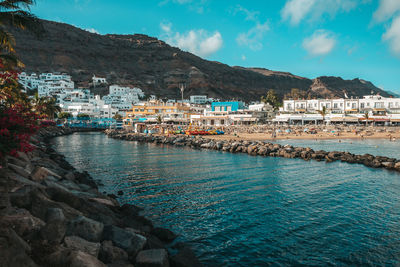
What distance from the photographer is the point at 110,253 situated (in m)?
7.04

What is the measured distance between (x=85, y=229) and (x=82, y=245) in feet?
2.86

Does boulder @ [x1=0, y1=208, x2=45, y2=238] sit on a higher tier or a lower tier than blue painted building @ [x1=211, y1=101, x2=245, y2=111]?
lower

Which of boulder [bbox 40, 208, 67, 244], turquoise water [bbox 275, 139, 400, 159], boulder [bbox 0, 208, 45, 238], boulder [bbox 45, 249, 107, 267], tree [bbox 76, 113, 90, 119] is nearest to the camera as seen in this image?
boulder [bbox 45, 249, 107, 267]

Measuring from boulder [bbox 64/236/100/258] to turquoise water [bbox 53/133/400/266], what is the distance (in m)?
3.74

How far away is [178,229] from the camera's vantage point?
37.2ft

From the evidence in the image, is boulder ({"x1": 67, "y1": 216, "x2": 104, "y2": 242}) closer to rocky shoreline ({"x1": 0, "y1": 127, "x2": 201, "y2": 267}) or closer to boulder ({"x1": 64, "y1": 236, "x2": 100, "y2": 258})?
rocky shoreline ({"x1": 0, "y1": 127, "x2": 201, "y2": 267})

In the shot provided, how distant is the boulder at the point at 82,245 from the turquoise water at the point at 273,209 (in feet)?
12.3

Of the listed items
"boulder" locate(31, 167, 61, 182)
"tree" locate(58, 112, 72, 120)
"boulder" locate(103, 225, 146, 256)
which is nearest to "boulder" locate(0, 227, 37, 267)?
"boulder" locate(103, 225, 146, 256)

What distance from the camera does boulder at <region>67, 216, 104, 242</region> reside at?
291 inches

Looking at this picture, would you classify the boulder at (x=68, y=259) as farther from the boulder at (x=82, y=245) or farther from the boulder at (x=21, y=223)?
the boulder at (x=21, y=223)

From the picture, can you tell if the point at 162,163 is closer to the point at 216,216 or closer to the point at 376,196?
the point at 216,216

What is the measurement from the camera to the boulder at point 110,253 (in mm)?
6934

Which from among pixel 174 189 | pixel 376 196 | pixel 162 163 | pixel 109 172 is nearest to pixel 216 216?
pixel 174 189

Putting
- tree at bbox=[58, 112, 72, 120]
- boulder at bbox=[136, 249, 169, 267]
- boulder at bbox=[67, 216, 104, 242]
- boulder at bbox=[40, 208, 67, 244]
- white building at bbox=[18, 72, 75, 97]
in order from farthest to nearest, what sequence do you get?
white building at bbox=[18, 72, 75, 97] < tree at bbox=[58, 112, 72, 120] < boulder at bbox=[67, 216, 104, 242] < boulder at bbox=[136, 249, 169, 267] < boulder at bbox=[40, 208, 67, 244]
